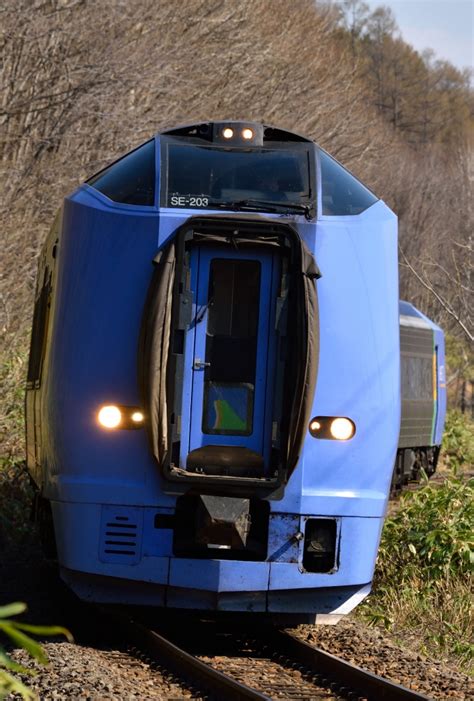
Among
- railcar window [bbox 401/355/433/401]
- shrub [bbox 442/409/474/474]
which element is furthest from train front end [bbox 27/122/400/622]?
shrub [bbox 442/409/474/474]

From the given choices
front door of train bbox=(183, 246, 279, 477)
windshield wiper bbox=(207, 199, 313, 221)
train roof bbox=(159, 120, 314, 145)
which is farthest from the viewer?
train roof bbox=(159, 120, 314, 145)

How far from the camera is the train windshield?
7.54 m

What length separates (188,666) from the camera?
6754 millimetres

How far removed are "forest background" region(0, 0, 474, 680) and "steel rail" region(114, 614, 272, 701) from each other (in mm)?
2009

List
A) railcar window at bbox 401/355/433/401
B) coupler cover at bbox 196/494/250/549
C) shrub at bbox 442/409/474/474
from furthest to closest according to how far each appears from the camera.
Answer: shrub at bbox 442/409/474/474 → railcar window at bbox 401/355/433/401 → coupler cover at bbox 196/494/250/549

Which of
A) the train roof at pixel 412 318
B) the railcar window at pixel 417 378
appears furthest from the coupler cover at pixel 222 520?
the train roof at pixel 412 318

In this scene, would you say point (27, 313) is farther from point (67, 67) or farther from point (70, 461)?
point (70, 461)

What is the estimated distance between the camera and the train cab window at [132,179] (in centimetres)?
755

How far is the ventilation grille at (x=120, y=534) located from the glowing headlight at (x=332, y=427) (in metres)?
1.14

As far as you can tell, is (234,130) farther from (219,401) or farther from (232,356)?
(219,401)

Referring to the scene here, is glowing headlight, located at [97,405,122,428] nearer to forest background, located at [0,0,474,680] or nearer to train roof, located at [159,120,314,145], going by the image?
train roof, located at [159,120,314,145]

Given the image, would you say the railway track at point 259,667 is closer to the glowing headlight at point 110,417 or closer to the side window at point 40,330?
the glowing headlight at point 110,417

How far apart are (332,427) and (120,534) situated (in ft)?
4.59

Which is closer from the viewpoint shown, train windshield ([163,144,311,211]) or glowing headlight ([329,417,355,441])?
glowing headlight ([329,417,355,441])
